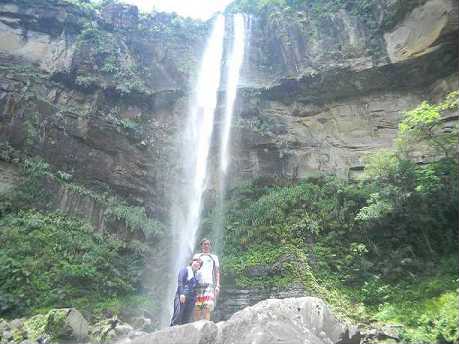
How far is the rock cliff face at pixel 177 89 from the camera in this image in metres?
14.5

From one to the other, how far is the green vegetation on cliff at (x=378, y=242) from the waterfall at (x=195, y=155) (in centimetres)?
270

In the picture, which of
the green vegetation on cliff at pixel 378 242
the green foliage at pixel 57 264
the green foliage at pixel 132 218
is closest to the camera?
the green vegetation on cliff at pixel 378 242

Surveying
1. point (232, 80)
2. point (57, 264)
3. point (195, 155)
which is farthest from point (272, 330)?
point (232, 80)

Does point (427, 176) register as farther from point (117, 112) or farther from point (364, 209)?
point (117, 112)

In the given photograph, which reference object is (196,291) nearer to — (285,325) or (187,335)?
(187,335)

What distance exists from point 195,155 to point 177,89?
10.9ft

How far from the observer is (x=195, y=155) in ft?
56.8

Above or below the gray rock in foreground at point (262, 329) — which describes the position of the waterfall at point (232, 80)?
above

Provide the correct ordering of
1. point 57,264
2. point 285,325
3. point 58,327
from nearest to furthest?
1. point 285,325
2. point 58,327
3. point 57,264

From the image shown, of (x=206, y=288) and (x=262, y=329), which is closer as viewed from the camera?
(x=262, y=329)

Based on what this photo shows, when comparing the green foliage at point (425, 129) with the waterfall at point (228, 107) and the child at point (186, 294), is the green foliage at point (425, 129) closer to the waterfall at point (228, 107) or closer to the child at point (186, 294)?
the waterfall at point (228, 107)

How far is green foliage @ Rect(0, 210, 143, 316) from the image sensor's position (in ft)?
32.6

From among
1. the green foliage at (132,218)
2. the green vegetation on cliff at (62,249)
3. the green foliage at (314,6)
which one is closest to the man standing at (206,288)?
the green vegetation on cliff at (62,249)

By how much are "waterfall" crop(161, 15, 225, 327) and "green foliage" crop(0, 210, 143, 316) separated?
195 centimetres
